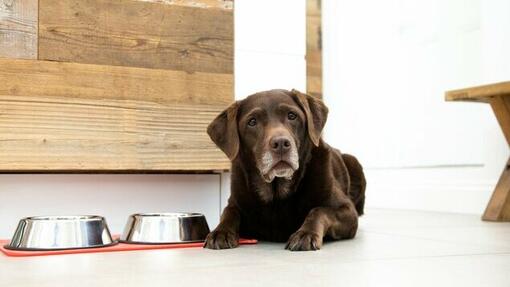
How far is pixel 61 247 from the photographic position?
5.58 feet

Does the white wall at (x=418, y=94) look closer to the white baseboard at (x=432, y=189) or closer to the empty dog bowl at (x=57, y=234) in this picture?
the white baseboard at (x=432, y=189)

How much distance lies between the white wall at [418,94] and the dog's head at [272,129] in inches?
71.7

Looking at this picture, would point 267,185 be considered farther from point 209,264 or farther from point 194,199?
point 194,199

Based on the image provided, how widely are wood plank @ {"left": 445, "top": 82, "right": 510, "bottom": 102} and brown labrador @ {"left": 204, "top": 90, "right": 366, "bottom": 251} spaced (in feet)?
3.70

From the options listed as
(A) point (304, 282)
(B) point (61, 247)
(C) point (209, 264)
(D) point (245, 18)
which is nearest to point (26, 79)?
(B) point (61, 247)

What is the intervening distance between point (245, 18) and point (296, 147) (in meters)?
0.92

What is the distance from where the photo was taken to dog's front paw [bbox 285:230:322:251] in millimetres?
1671

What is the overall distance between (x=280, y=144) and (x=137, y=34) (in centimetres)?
87

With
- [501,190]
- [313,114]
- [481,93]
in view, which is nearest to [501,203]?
[501,190]

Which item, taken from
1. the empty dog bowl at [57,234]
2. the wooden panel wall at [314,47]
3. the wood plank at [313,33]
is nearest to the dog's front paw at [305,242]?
the empty dog bowl at [57,234]

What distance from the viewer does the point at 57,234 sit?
1709 millimetres

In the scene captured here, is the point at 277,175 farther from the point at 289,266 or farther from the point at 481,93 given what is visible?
the point at 481,93

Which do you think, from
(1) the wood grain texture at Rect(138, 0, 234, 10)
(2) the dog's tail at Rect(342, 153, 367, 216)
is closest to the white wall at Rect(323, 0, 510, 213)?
(2) the dog's tail at Rect(342, 153, 367, 216)

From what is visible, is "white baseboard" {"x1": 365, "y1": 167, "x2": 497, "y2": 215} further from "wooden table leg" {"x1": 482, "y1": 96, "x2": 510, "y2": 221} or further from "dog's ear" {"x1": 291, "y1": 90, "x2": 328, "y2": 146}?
"dog's ear" {"x1": 291, "y1": 90, "x2": 328, "y2": 146}
